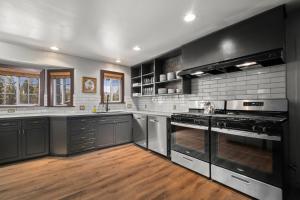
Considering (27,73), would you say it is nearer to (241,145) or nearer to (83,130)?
(83,130)

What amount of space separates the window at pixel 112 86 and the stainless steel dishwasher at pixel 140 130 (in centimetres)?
108

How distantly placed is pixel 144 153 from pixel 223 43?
2749 millimetres

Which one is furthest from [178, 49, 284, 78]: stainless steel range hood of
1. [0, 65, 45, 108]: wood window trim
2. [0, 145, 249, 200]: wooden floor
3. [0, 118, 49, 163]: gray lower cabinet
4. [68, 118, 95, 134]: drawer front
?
[0, 65, 45, 108]: wood window trim

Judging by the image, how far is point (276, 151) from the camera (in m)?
1.62

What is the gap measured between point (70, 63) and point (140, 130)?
2.55 m

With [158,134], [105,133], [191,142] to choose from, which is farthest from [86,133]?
[191,142]

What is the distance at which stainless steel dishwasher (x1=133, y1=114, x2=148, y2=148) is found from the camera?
12.3 ft

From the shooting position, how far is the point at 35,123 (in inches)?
125

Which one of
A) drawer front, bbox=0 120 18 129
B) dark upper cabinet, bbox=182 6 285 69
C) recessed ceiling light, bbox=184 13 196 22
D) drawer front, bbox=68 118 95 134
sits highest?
recessed ceiling light, bbox=184 13 196 22

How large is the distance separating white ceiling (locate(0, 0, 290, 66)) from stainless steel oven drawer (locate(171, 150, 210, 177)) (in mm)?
2200

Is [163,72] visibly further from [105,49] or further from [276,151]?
[276,151]

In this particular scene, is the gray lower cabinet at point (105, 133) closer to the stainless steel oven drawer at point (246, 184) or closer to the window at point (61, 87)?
the window at point (61, 87)

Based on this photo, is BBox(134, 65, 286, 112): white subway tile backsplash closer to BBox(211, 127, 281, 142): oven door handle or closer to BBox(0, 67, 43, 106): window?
BBox(211, 127, 281, 142): oven door handle

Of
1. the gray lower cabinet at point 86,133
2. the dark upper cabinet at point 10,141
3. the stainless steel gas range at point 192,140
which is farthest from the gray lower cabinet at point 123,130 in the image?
the dark upper cabinet at point 10,141
